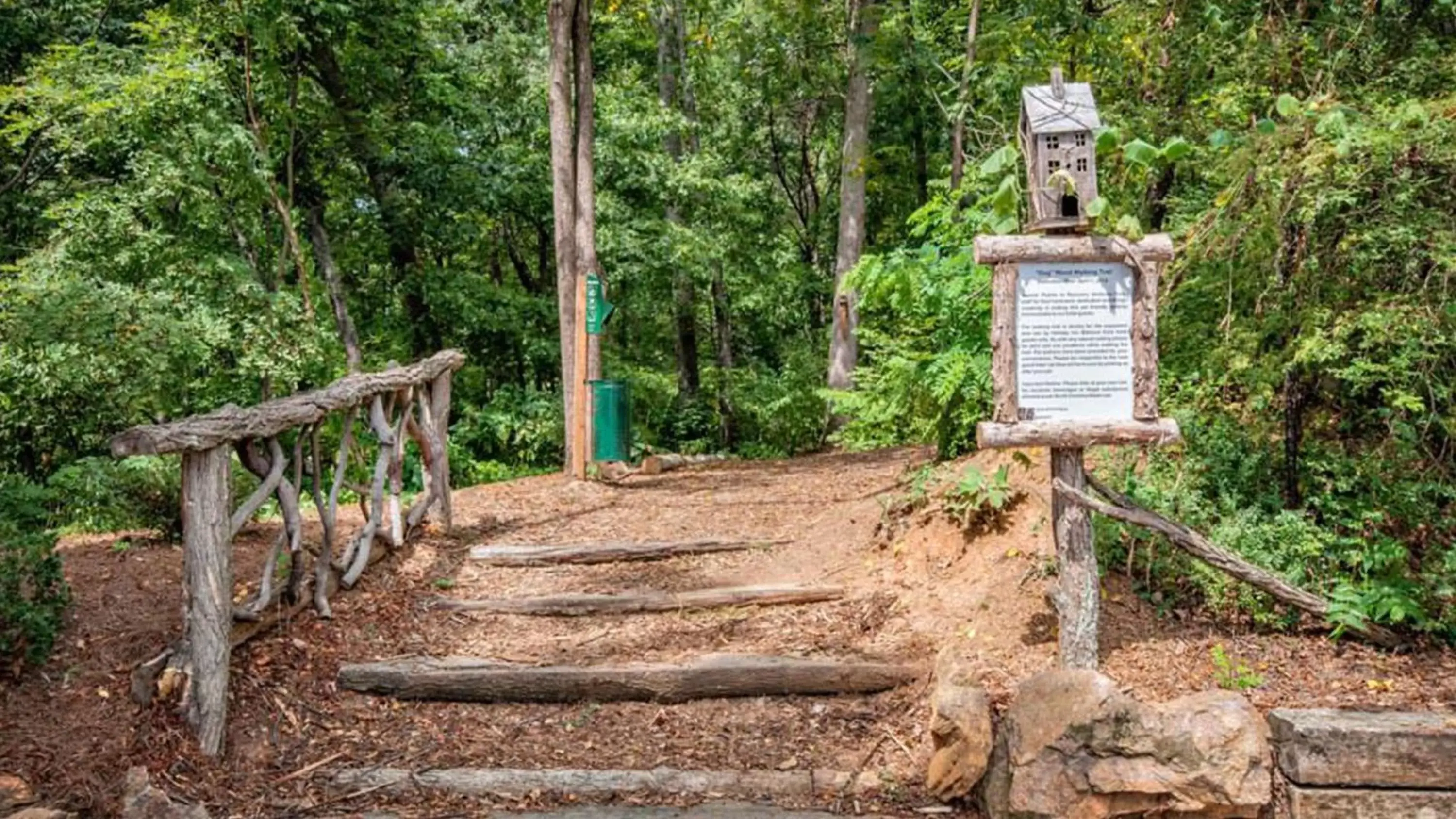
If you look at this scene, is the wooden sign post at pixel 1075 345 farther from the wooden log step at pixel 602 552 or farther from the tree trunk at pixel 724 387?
the tree trunk at pixel 724 387

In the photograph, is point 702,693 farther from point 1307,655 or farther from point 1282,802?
point 1307,655

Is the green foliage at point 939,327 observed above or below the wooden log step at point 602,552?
above

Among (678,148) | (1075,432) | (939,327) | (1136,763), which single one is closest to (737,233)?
(678,148)

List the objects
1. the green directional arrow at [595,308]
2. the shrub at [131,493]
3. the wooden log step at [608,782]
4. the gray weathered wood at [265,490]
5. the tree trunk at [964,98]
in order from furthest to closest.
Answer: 1. the tree trunk at [964,98]
2. the green directional arrow at [595,308]
3. the shrub at [131,493]
4. the gray weathered wood at [265,490]
5. the wooden log step at [608,782]

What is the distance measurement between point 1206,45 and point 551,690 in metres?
5.17

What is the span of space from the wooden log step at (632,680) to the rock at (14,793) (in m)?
1.39

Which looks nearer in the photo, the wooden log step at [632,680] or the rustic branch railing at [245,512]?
the rustic branch railing at [245,512]

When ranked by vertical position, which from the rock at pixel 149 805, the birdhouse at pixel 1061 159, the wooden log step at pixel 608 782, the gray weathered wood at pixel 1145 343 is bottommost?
the wooden log step at pixel 608 782

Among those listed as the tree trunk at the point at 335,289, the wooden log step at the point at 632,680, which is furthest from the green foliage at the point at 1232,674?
the tree trunk at the point at 335,289

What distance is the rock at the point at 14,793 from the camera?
337 centimetres

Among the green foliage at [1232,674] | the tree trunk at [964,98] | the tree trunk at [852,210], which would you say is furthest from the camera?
the tree trunk at [852,210]

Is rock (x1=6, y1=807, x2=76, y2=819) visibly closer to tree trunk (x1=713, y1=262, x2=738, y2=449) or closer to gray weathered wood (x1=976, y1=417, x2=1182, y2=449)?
gray weathered wood (x1=976, y1=417, x2=1182, y2=449)

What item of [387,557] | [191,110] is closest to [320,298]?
[191,110]

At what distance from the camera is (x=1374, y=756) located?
11.3 feet
